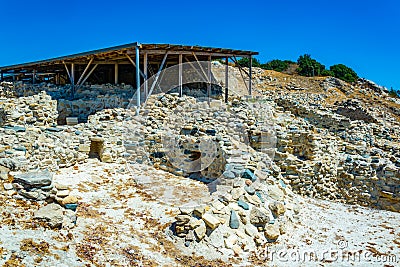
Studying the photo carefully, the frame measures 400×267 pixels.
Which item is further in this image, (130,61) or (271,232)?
(130,61)

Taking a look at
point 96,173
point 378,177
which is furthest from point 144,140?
point 378,177

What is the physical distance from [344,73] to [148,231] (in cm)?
4017

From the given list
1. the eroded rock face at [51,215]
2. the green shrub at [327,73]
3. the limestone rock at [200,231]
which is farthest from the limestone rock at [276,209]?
the green shrub at [327,73]

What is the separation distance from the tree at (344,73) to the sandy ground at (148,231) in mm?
33012

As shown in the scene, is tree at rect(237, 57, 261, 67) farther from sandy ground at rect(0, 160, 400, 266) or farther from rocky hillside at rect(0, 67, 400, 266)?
sandy ground at rect(0, 160, 400, 266)

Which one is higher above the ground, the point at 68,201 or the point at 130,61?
the point at 130,61

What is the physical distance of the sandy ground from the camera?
15.2 feet

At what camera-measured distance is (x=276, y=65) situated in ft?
142

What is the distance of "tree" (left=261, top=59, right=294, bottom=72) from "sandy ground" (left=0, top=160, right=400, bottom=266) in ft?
114

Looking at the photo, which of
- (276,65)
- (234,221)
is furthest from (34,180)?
(276,65)

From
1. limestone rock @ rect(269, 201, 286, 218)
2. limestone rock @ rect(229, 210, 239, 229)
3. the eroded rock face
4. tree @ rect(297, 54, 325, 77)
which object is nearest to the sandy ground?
the eroded rock face

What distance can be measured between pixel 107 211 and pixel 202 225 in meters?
2.14

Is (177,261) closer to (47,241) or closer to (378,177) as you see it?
(47,241)

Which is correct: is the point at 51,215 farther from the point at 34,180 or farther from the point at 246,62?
the point at 246,62
